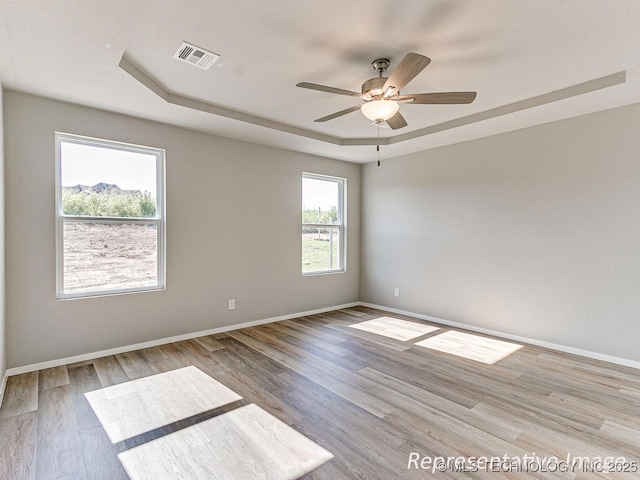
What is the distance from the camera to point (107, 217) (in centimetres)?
348

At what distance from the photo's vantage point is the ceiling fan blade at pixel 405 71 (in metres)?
1.98

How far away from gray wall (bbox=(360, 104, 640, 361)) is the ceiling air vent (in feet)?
11.2

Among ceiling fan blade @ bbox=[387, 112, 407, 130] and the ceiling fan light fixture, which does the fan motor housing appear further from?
ceiling fan blade @ bbox=[387, 112, 407, 130]

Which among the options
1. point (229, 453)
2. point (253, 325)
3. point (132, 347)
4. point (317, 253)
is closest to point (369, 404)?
point (229, 453)

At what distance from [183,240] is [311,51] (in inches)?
102

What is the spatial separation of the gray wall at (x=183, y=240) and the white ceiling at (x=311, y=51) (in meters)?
0.34

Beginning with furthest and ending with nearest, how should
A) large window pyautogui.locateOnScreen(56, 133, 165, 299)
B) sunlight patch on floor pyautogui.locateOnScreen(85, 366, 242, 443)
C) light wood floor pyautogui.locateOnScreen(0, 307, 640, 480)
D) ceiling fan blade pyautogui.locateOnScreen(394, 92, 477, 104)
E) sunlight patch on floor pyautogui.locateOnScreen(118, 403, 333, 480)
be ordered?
large window pyautogui.locateOnScreen(56, 133, 165, 299) < ceiling fan blade pyautogui.locateOnScreen(394, 92, 477, 104) < sunlight patch on floor pyautogui.locateOnScreen(85, 366, 242, 443) < light wood floor pyautogui.locateOnScreen(0, 307, 640, 480) < sunlight patch on floor pyautogui.locateOnScreen(118, 403, 333, 480)

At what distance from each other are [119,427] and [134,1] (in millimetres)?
2610

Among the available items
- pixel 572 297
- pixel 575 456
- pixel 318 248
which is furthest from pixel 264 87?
pixel 572 297

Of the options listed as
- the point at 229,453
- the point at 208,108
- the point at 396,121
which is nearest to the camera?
the point at 229,453

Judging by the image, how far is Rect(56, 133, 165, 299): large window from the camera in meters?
3.26

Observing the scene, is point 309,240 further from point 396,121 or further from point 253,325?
point 396,121

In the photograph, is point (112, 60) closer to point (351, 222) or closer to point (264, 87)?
point (264, 87)

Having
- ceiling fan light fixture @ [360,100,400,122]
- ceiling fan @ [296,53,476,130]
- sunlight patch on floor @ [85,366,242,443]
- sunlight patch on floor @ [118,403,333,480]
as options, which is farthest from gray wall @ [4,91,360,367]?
ceiling fan light fixture @ [360,100,400,122]
